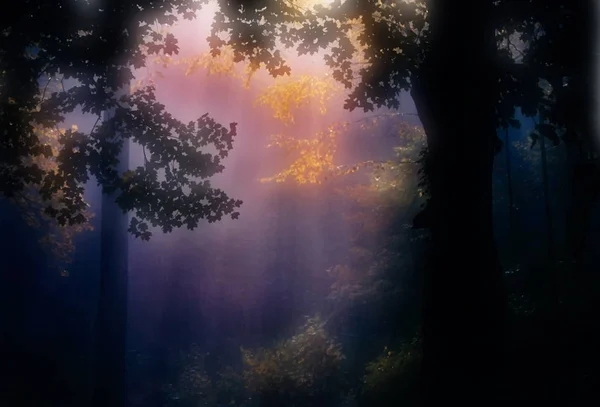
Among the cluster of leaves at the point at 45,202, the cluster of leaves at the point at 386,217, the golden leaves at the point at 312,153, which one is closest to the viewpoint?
the cluster of leaves at the point at 45,202

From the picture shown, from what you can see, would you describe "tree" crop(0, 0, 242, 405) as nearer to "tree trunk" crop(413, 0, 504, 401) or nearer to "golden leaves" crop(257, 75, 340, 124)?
"tree trunk" crop(413, 0, 504, 401)

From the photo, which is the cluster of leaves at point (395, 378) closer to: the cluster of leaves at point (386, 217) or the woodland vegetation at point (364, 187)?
the woodland vegetation at point (364, 187)

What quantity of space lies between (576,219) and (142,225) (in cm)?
1088

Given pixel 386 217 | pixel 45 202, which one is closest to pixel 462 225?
pixel 386 217

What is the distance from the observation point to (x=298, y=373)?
14.3 metres

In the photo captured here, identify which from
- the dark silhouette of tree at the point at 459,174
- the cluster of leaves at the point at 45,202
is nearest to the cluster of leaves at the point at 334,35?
the dark silhouette of tree at the point at 459,174

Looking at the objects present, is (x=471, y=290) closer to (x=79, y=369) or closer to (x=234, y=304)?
(x=79, y=369)

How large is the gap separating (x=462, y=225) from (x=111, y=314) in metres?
8.09

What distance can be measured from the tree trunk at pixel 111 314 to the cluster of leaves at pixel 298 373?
15.1 ft

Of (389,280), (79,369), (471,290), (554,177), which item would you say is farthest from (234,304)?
(471,290)

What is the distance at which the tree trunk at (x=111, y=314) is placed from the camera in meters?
10.6

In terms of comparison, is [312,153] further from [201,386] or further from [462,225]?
[201,386]

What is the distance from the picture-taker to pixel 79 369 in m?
20.9

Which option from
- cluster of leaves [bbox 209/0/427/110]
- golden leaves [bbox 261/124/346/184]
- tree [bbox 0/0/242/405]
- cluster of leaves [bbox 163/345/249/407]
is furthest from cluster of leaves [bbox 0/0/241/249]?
cluster of leaves [bbox 163/345/249/407]
